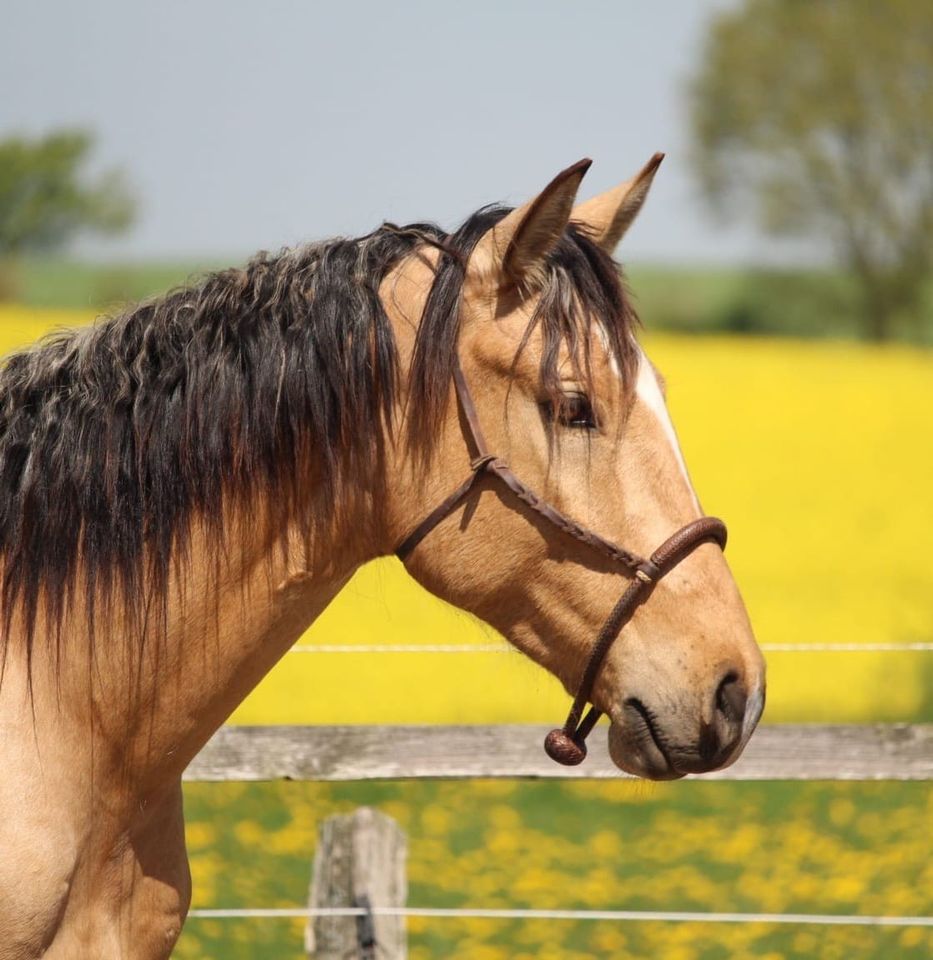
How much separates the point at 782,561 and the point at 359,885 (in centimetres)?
906

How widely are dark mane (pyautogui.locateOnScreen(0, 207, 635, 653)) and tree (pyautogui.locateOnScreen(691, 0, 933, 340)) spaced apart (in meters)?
28.7

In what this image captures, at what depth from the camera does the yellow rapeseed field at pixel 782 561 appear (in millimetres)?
9516

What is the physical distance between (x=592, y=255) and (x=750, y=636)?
0.77 meters

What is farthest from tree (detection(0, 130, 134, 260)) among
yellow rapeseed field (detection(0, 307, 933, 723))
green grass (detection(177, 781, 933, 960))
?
green grass (detection(177, 781, 933, 960))

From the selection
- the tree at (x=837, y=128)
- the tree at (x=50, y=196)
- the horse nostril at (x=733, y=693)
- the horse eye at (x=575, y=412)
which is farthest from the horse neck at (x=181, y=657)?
the tree at (x=837, y=128)

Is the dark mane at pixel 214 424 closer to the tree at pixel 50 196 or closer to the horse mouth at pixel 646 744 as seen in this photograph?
the horse mouth at pixel 646 744

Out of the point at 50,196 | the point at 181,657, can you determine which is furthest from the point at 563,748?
the point at 50,196

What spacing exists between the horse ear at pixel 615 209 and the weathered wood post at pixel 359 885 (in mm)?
2369

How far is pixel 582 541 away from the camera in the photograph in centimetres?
224

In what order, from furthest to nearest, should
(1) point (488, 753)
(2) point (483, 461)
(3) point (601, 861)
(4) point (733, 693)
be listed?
(3) point (601, 861) → (1) point (488, 753) → (2) point (483, 461) → (4) point (733, 693)

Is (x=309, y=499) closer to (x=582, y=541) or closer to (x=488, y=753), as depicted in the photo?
(x=582, y=541)

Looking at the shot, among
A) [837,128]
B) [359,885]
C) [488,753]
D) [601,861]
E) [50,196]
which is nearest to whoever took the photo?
[359,885]

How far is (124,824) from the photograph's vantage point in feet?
7.54

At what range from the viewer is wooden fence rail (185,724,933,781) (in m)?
4.18
